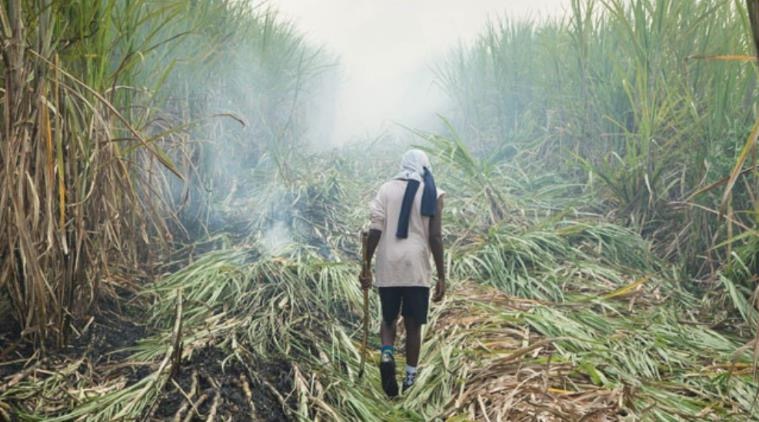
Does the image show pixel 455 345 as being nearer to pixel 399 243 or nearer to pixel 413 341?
pixel 413 341

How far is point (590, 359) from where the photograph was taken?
11.1 feet

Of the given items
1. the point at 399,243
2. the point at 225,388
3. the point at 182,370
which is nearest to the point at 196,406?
the point at 225,388

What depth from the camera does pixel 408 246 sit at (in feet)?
11.7

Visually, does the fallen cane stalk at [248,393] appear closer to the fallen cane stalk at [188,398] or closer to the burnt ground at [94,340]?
the fallen cane stalk at [188,398]

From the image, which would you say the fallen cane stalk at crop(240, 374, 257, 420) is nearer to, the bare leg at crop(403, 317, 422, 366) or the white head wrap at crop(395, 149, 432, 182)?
the bare leg at crop(403, 317, 422, 366)

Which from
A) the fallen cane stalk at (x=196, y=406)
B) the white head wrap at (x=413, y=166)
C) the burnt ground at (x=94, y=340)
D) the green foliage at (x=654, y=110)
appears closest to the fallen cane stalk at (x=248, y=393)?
the fallen cane stalk at (x=196, y=406)

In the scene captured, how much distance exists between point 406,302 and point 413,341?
210mm

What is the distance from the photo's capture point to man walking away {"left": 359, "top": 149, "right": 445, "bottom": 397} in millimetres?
3555

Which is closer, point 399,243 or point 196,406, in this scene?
point 196,406

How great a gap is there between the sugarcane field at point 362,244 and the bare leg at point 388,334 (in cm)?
3

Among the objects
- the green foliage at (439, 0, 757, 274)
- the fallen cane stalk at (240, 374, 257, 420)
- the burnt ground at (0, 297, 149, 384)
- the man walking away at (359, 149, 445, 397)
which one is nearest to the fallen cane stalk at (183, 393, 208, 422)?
the fallen cane stalk at (240, 374, 257, 420)

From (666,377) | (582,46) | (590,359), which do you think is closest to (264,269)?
(590,359)

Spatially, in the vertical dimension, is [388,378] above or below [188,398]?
below

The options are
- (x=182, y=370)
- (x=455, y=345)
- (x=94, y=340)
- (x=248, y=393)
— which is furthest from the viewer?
(x=455, y=345)
